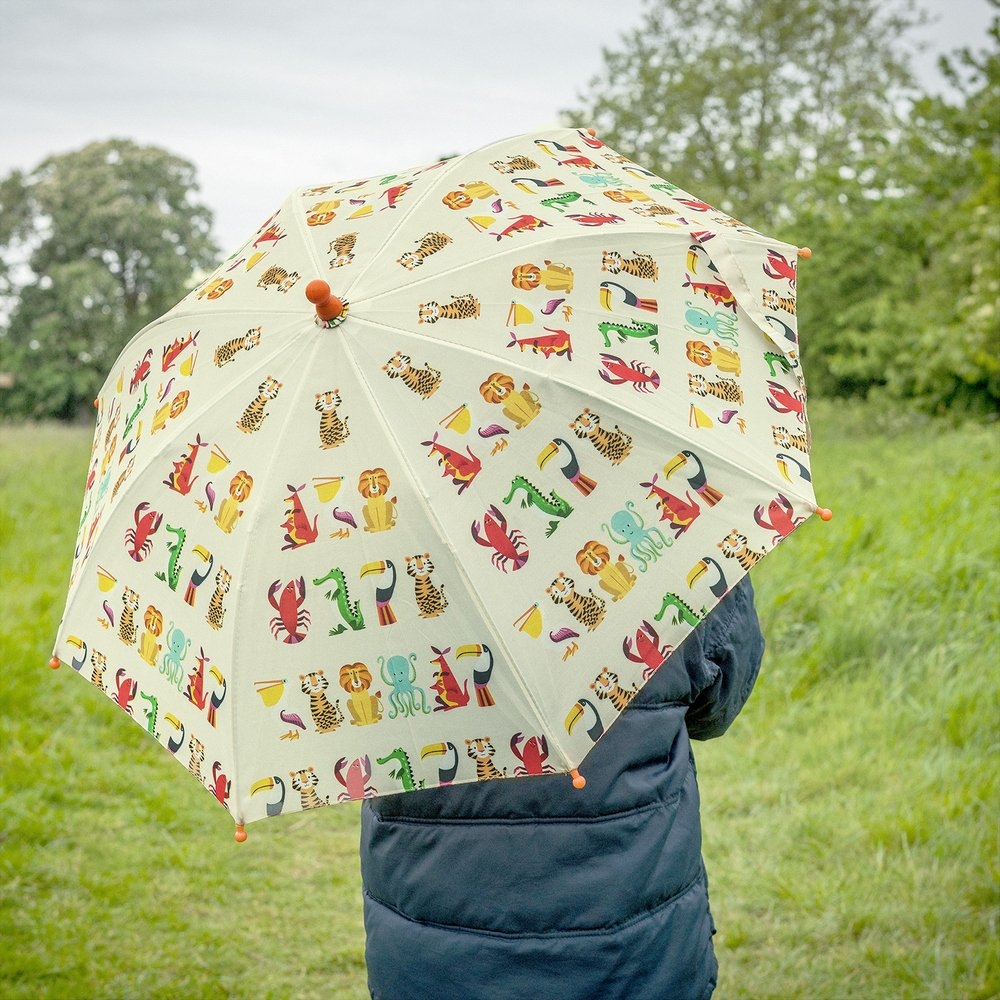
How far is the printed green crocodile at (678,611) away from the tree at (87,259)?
35041 millimetres

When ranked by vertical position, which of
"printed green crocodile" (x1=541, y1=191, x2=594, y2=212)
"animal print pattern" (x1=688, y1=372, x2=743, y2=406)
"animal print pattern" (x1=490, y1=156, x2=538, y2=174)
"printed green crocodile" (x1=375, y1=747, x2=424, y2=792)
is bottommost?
"printed green crocodile" (x1=375, y1=747, x2=424, y2=792)

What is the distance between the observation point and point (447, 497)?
5.37 ft

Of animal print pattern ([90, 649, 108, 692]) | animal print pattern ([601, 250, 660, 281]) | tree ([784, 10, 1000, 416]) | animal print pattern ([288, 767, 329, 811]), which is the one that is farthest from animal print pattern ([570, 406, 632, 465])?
tree ([784, 10, 1000, 416])

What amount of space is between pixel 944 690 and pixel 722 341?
334 centimetres

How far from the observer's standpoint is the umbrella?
1642mm

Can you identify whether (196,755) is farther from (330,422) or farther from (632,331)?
(632,331)

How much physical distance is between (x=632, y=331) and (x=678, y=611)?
46 cm

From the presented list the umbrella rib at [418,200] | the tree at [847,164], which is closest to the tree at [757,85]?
the tree at [847,164]

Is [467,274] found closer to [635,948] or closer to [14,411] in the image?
[635,948]

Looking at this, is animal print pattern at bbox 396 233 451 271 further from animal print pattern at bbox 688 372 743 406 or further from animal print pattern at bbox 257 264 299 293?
animal print pattern at bbox 688 372 743 406

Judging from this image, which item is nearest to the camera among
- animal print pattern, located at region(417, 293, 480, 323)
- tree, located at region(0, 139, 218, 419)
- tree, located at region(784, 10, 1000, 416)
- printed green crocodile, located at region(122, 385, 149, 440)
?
animal print pattern, located at region(417, 293, 480, 323)

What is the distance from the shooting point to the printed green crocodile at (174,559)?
6.16 ft

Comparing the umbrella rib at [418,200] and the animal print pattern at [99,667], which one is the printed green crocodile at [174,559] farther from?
the umbrella rib at [418,200]

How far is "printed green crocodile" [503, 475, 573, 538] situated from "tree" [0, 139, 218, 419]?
3496 centimetres
